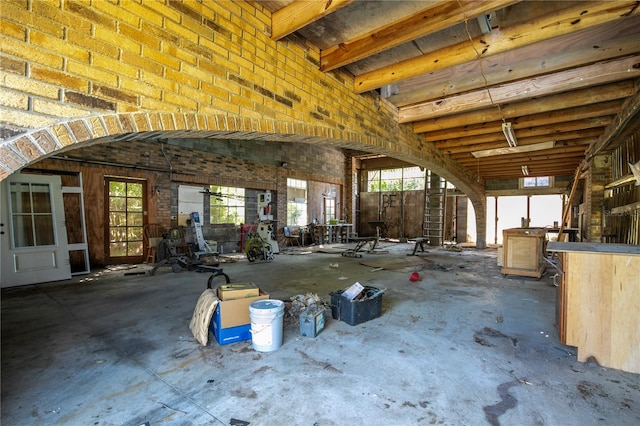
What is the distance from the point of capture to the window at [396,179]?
14.2m

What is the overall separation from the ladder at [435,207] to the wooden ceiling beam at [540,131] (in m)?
5.25

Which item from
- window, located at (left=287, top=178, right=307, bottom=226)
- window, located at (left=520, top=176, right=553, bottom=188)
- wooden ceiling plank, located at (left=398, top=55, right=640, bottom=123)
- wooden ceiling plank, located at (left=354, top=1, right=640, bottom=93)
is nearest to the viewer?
wooden ceiling plank, located at (left=354, top=1, right=640, bottom=93)

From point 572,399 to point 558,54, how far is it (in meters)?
3.39

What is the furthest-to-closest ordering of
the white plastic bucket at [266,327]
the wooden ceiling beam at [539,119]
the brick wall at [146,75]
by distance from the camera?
the wooden ceiling beam at [539,119], the white plastic bucket at [266,327], the brick wall at [146,75]

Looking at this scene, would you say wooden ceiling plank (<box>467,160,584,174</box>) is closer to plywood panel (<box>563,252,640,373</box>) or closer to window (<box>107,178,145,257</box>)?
plywood panel (<box>563,252,640,373</box>)

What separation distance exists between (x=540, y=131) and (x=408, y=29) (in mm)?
4384

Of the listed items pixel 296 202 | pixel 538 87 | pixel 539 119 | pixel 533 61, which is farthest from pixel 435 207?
pixel 533 61

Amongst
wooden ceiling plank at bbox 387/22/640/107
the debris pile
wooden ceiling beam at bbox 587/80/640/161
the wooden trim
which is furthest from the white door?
wooden ceiling beam at bbox 587/80/640/161

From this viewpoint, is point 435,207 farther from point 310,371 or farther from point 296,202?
point 310,371

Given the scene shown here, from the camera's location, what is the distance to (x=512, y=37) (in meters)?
2.88

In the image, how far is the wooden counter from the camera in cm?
A: 244

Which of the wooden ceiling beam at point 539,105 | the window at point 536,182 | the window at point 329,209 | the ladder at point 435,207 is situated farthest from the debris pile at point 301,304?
the window at point 536,182

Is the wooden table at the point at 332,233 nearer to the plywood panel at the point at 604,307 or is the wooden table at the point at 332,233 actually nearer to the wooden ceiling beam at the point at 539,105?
the wooden ceiling beam at the point at 539,105

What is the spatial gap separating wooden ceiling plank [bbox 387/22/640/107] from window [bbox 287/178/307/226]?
25.0 ft
